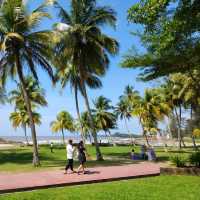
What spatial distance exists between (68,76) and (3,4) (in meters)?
14.2

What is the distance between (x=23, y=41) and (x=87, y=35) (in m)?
6.21

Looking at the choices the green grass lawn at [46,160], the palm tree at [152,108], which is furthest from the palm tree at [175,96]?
the green grass lawn at [46,160]

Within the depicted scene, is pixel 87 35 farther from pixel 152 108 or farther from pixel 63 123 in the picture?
pixel 63 123

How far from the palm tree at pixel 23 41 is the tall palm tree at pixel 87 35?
370 cm

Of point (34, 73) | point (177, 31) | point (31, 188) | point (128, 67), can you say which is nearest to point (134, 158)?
point (34, 73)

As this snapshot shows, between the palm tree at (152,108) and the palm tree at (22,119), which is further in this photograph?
the palm tree at (22,119)

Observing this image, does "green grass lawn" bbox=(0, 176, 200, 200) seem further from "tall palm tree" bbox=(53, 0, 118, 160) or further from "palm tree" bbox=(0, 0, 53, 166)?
"tall palm tree" bbox=(53, 0, 118, 160)

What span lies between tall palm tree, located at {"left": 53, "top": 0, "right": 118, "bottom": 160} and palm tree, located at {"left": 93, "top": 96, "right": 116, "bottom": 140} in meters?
34.8

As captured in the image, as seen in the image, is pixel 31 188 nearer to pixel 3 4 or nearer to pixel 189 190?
pixel 189 190

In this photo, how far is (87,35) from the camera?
26.8 metres

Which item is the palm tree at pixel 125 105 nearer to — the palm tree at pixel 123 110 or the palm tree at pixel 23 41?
the palm tree at pixel 123 110

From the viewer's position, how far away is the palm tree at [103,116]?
204 feet

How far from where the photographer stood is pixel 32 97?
166ft

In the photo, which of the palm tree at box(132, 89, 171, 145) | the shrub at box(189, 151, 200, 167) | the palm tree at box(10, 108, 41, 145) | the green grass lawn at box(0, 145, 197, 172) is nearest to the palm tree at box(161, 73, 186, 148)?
the palm tree at box(132, 89, 171, 145)
